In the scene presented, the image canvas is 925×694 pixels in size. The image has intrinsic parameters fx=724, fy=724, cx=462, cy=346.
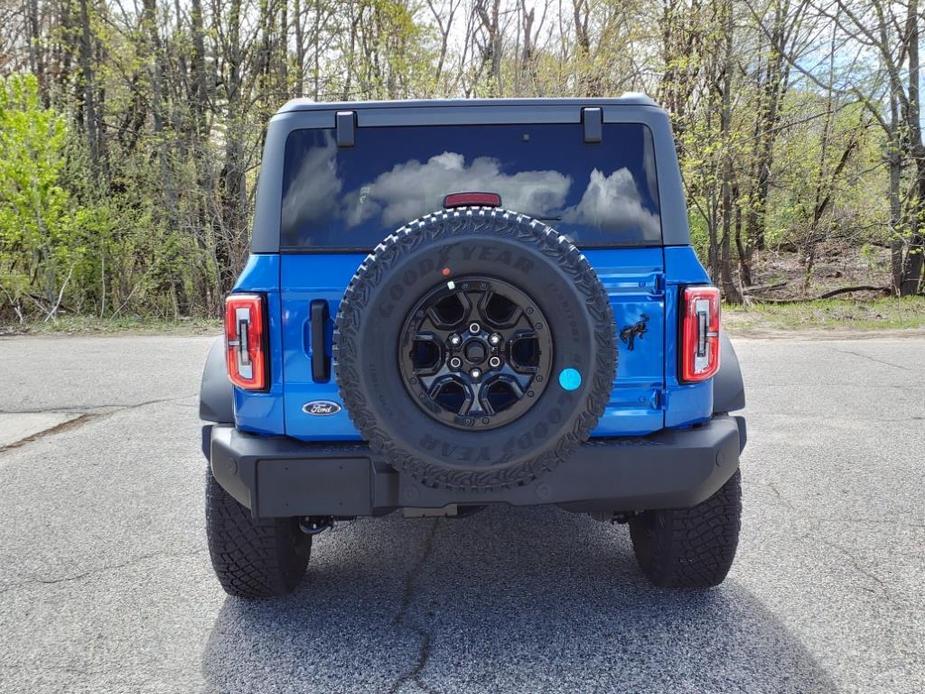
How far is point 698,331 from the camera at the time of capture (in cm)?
252

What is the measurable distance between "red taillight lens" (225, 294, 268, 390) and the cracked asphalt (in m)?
0.97

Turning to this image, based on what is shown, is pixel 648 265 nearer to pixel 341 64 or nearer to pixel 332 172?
pixel 332 172

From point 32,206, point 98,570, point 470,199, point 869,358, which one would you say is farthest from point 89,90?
point 470,199

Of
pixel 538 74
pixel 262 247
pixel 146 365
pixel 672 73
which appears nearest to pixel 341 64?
pixel 538 74

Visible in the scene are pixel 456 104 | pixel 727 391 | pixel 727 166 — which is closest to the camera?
pixel 456 104

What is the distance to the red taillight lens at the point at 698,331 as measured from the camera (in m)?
2.50

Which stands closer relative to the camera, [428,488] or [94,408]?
[428,488]

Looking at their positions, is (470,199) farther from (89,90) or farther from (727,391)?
(89,90)

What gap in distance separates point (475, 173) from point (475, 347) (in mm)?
743

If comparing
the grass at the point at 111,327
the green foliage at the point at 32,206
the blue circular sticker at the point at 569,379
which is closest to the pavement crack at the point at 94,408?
the blue circular sticker at the point at 569,379

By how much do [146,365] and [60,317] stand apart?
9.22 m

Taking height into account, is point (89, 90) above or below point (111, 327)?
above

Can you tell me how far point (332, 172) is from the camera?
8.58 ft

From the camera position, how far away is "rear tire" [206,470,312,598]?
2.77 m
